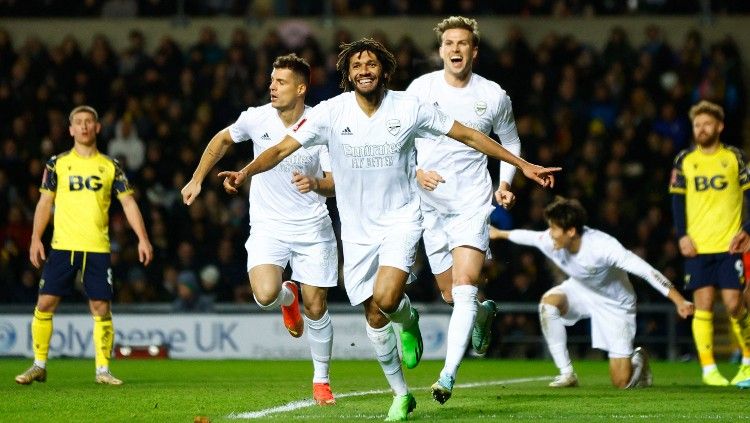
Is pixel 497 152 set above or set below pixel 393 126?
below

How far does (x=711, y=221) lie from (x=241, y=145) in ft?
30.4

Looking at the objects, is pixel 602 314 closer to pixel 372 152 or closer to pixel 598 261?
pixel 598 261

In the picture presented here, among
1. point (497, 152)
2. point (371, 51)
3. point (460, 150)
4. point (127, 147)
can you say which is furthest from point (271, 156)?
point (127, 147)

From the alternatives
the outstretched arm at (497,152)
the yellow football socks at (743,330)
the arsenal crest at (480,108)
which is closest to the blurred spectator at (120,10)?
the yellow football socks at (743,330)

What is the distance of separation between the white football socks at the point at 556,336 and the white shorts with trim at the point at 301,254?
264 cm

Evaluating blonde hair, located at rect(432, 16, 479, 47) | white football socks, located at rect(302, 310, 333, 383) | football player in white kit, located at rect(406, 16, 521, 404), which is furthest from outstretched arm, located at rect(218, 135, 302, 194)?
blonde hair, located at rect(432, 16, 479, 47)

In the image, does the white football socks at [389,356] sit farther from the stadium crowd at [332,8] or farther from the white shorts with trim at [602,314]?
the stadium crowd at [332,8]

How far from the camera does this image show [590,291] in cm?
1302

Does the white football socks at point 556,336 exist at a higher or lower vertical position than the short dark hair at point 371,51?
lower

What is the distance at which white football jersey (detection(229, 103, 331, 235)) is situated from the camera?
1085cm

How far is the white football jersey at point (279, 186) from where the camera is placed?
10852 mm

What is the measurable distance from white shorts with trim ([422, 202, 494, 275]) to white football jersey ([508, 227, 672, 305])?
1754 mm

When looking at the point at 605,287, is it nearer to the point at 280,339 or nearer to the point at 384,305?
the point at 384,305

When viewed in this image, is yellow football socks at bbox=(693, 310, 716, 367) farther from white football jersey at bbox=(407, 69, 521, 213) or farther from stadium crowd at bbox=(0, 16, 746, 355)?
stadium crowd at bbox=(0, 16, 746, 355)
